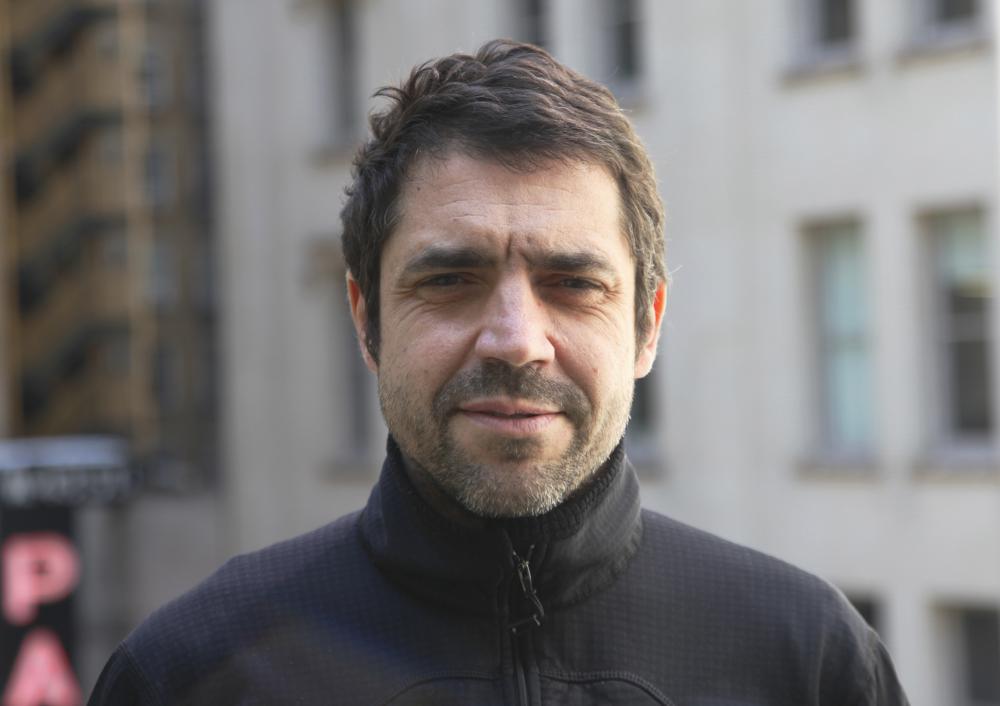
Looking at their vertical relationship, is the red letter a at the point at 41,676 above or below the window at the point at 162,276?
below

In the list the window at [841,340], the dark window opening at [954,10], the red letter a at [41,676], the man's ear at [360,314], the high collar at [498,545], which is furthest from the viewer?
the red letter a at [41,676]

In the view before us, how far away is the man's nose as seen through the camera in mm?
2449

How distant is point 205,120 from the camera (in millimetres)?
38438

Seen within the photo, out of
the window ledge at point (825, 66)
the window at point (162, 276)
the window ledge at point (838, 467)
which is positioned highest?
the window ledge at point (825, 66)

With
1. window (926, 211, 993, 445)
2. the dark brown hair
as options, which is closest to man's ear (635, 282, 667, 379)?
the dark brown hair

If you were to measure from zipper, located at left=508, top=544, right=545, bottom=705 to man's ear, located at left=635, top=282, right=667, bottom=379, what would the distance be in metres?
0.38

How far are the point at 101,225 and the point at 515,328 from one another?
43827mm

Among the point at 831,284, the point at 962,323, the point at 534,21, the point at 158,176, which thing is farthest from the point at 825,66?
the point at 158,176

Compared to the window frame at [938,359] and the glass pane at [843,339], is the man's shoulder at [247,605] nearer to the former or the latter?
the window frame at [938,359]

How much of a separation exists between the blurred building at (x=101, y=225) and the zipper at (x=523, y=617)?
39.0m

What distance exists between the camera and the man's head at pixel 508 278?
2.48 metres

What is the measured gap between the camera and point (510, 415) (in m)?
2.47

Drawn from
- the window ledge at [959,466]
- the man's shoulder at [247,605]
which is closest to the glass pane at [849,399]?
the window ledge at [959,466]

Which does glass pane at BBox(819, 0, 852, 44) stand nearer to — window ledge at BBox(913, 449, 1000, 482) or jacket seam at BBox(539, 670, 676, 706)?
window ledge at BBox(913, 449, 1000, 482)
